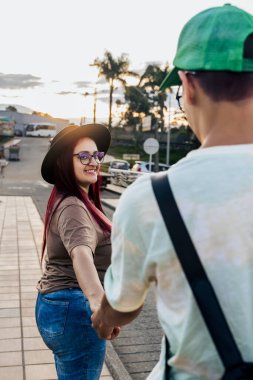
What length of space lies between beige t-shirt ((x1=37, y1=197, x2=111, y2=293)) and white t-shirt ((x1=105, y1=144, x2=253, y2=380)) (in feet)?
3.70

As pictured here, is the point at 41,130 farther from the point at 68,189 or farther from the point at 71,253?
the point at 71,253

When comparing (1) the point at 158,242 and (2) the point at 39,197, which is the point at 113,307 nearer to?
(1) the point at 158,242

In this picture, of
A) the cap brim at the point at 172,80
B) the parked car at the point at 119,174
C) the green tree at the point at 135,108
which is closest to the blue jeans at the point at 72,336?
the cap brim at the point at 172,80

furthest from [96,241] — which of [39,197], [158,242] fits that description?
[39,197]

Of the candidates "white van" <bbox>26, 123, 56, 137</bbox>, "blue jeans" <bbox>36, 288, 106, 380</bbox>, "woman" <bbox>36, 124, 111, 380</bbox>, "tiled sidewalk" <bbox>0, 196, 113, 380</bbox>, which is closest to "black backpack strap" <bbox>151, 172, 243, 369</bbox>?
"woman" <bbox>36, 124, 111, 380</bbox>

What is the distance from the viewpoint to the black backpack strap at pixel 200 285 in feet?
4.12

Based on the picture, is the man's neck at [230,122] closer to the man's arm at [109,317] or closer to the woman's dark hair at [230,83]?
the woman's dark hair at [230,83]

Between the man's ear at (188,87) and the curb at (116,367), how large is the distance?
11.7ft

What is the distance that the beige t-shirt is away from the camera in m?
2.47

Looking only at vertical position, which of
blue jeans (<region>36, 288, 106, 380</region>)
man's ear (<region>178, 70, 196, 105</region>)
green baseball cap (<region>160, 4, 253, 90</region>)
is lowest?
blue jeans (<region>36, 288, 106, 380</region>)

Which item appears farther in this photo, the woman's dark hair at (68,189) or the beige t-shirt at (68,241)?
the woman's dark hair at (68,189)

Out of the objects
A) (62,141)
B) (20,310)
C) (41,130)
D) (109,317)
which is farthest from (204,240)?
(41,130)

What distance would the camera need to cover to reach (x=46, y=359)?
16.2 feet

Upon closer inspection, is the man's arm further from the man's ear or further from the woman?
the woman
